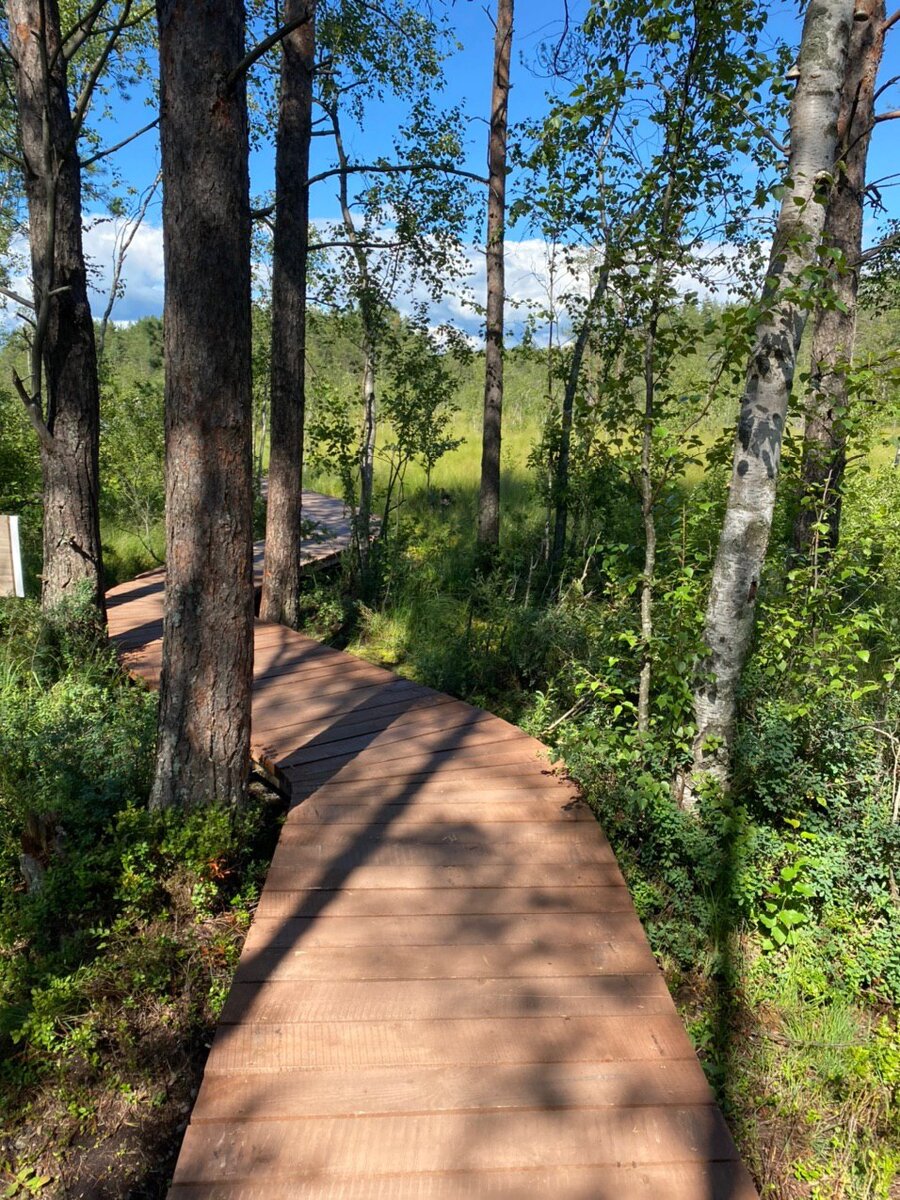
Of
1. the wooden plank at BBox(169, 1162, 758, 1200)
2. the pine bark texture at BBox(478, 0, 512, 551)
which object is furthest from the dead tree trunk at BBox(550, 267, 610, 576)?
the wooden plank at BBox(169, 1162, 758, 1200)

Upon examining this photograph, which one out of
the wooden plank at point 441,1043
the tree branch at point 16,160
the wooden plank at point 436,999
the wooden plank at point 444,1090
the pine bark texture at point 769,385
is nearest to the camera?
the wooden plank at point 444,1090

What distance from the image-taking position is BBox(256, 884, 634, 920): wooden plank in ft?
9.04

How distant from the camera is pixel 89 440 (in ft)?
17.9

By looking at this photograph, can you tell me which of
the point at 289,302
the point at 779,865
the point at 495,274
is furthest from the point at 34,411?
the point at 495,274

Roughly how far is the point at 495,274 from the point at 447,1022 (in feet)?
25.3

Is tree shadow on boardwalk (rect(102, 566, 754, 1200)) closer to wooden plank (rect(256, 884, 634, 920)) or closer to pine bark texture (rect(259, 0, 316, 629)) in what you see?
wooden plank (rect(256, 884, 634, 920))

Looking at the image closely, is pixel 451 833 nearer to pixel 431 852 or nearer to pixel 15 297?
pixel 431 852

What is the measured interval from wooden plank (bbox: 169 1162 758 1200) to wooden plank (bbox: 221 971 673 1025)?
19.0 inches

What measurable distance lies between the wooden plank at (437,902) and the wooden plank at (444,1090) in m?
0.68

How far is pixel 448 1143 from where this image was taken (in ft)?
6.23

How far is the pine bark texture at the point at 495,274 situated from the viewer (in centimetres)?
779

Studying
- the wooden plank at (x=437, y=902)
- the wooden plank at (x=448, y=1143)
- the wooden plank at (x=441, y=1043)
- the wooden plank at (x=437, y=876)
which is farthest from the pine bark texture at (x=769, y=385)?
the wooden plank at (x=448, y=1143)

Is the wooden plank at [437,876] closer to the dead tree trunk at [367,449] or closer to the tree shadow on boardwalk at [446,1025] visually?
the tree shadow on boardwalk at [446,1025]

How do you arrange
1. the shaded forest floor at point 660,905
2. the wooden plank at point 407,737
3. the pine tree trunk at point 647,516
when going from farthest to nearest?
1. the wooden plank at point 407,737
2. the pine tree trunk at point 647,516
3. the shaded forest floor at point 660,905
